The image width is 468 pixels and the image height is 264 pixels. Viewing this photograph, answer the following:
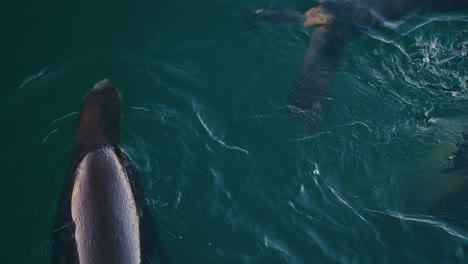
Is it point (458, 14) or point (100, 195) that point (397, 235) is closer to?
point (100, 195)

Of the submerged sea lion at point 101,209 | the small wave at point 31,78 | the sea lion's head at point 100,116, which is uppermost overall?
the small wave at point 31,78

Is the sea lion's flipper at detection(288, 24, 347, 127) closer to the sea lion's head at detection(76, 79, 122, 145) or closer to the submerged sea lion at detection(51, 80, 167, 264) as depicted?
the sea lion's head at detection(76, 79, 122, 145)

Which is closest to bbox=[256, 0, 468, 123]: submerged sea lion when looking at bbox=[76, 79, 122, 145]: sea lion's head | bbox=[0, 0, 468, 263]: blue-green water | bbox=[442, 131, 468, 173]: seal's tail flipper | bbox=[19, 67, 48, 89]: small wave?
bbox=[0, 0, 468, 263]: blue-green water

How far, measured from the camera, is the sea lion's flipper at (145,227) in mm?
5836

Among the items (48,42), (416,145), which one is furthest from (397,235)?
(48,42)

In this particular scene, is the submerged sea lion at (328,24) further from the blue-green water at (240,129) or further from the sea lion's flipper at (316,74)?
the blue-green water at (240,129)

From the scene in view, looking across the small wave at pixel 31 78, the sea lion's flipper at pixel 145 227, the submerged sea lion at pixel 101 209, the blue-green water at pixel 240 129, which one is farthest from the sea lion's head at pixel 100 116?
the small wave at pixel 31 78

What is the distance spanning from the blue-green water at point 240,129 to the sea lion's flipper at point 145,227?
6.8 inches

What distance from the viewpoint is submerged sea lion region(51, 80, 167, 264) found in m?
5.22

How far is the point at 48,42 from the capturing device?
811 cm

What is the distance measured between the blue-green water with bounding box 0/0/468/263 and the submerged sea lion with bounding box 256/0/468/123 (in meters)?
0.16

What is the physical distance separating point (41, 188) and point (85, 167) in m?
0.91

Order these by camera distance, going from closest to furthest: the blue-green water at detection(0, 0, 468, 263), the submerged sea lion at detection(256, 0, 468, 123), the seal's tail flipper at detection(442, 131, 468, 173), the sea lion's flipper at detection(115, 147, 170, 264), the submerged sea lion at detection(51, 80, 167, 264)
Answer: the submerged sea lion at detection(51, 80, 167, 264)
the sea lion's flipper at detection(115, 147, 170, 264)
the blue-green water at detection(0, 0, 468, 263)
the seal's tail flipper at detection(442, 131, 468, 173)
the submerged sea lion at detection(256, 0, 468, 123)

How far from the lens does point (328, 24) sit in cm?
861
